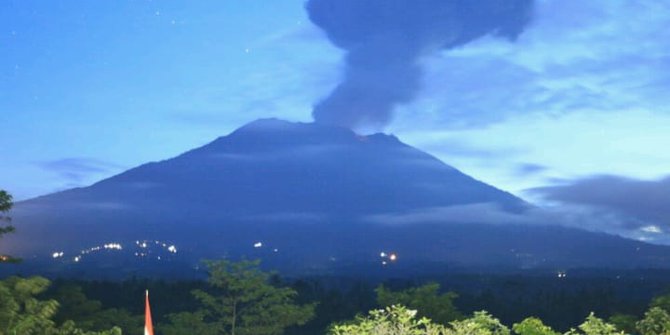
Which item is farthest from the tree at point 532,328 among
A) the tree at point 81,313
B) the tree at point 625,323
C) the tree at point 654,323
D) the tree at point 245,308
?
the tree at point 81,313

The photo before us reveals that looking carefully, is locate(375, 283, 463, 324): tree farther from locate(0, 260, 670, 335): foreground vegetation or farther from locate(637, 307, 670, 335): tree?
locate(637, 307, 670, 335): tree

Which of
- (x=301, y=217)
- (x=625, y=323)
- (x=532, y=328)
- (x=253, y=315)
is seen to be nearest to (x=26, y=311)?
(x=532, y=328)

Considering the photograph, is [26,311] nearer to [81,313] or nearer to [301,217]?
[81,313]

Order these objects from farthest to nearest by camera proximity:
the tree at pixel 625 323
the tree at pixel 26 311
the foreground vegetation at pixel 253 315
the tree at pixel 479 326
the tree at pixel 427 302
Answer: the tree at pixel 427 302 → the tree at pixel 625 323 → the tree at pixel 26 311 → the foreground vegetation at pixel 253 315 → the tree at pixel 479 326

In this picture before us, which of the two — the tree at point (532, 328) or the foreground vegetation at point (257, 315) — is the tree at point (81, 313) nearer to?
the foreground vegetation at point (257, 315)

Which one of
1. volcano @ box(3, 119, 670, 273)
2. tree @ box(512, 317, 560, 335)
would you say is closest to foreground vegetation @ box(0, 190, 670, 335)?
tree @ box(512, 317, 560, 335)

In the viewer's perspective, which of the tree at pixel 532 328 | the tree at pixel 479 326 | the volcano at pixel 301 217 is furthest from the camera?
the volcano at pixel 301 217

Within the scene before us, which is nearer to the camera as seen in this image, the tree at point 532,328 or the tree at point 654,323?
the tree at point 532,328

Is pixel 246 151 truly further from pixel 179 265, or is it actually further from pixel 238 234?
pixel 179 265

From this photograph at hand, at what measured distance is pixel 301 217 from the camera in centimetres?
16400

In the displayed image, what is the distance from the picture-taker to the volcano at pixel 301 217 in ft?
469

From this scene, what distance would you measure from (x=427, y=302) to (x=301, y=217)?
145 m

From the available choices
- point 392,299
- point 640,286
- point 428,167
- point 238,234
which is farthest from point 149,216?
point 392,299

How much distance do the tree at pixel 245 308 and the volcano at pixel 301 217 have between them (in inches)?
4158
